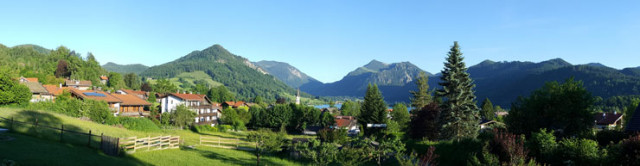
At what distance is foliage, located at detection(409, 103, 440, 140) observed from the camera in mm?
42062

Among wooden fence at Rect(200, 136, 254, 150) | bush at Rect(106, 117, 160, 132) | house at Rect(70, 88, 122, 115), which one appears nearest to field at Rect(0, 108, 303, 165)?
wooden fence at Rect(200, 136, 254, 150)

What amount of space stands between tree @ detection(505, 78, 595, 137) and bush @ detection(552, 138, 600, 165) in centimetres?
1214

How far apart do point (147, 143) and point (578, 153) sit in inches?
1223

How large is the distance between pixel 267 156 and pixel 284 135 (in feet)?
8.48

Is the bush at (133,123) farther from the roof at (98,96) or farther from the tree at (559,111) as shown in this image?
the tree at (559,111)

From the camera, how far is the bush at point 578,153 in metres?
17.5

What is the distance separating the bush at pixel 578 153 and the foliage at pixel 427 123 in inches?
794

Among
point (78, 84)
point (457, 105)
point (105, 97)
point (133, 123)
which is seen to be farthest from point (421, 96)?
point (78, 84)

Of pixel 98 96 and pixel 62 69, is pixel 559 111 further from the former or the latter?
pixel 62 69

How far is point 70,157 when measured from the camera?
62.0ft

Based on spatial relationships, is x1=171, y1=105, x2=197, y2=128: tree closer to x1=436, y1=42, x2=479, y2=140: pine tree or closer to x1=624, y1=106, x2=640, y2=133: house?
x1=436, y1=42, x2=479, y2=140: pine tree

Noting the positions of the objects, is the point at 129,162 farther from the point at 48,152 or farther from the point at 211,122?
the point at 211,122

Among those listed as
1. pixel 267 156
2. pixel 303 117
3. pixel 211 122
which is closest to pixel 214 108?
pixel 211 122

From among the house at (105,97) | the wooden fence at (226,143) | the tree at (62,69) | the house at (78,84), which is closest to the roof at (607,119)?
the wooden fence at (226,143)
